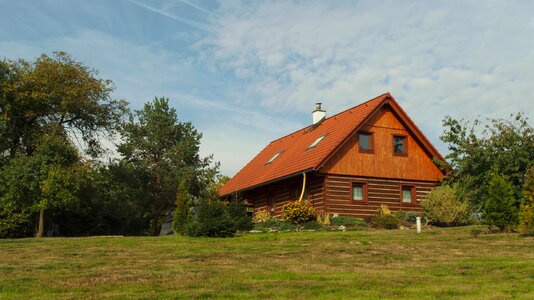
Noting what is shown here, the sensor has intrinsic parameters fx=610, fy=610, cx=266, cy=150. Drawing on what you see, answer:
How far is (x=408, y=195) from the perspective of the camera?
3253 centimetres

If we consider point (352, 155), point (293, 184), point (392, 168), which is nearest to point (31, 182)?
point (293, 184)

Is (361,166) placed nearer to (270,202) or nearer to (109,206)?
(270,202)

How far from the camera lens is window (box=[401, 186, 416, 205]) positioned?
3225cm

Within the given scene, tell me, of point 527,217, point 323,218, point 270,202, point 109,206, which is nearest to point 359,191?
point 323,218

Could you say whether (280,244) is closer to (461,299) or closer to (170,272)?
(170,272)

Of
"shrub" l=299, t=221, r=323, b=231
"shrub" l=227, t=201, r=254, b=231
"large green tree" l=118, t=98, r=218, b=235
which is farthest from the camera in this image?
"large green tree" l=118, t=98, r=218, b=235

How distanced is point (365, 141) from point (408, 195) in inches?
149

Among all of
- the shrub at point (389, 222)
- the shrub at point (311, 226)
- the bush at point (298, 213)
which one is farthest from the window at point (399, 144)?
the shrub at point (311, 226)

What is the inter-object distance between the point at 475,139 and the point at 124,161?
93.8 ft

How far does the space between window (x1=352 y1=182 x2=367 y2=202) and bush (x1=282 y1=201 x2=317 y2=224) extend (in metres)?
3.37

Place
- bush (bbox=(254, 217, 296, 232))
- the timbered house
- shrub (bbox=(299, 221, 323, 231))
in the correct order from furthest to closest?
1. the timbered house
2. bush (bbox=(254, 217, 296, 232))
3. shrub (bbox=(299, 221, 323, 231))

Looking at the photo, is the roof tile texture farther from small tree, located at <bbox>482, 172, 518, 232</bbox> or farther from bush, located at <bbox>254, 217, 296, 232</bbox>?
small tree, located at <bbox>482, 172, 518, 232</bbox>

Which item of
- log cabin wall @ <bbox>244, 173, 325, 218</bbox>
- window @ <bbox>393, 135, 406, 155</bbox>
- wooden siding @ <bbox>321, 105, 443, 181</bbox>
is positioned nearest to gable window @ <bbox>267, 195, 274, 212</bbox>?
log cabin wall @ <bbox>244, 173, 325, 218</bbox>

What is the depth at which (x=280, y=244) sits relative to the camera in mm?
19688
